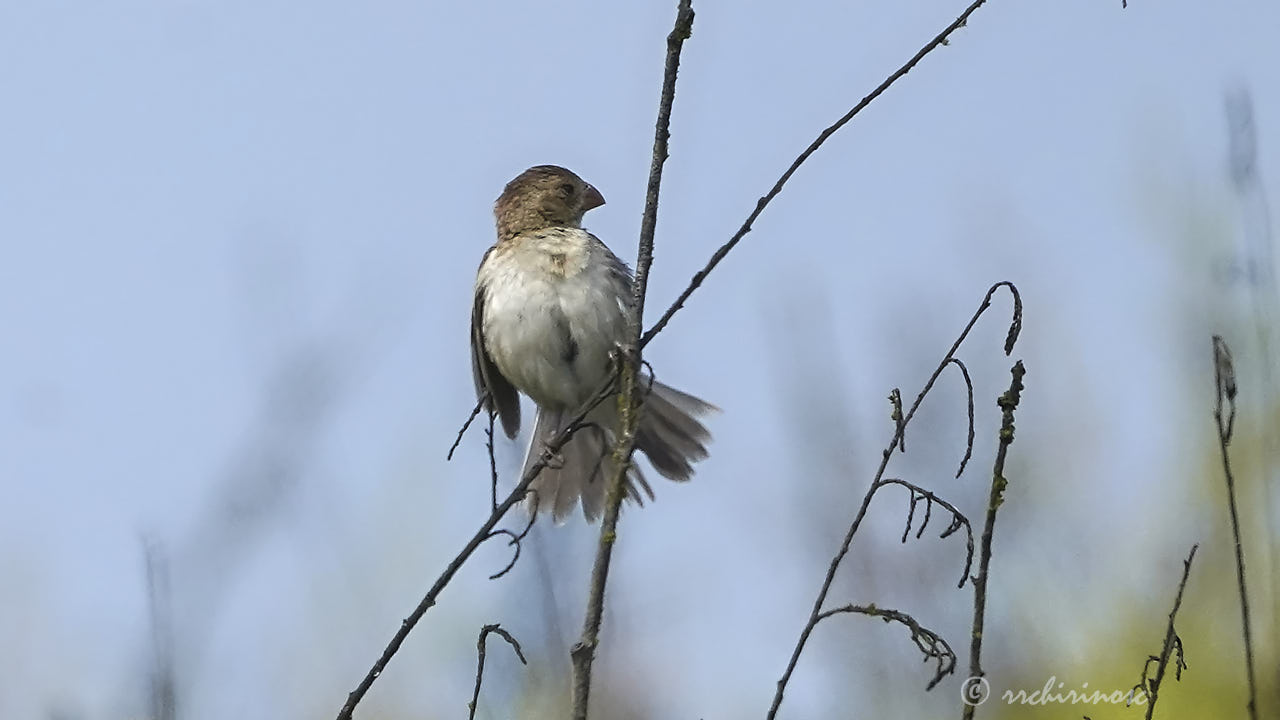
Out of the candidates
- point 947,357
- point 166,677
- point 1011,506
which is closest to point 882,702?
point 947,357

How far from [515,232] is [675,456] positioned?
1.04 meters

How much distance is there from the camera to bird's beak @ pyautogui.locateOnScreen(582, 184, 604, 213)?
6.27m

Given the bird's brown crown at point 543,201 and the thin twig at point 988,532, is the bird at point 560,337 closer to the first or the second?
the bird's brown crown at point 543,201

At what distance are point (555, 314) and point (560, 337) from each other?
85mm

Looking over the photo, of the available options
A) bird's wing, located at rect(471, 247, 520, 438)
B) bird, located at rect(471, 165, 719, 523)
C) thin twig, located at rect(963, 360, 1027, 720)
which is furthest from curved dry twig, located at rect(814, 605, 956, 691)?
bird's wing, located at rect(471, 247, 520, 438)

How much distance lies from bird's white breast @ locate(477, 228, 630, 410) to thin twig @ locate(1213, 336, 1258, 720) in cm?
299

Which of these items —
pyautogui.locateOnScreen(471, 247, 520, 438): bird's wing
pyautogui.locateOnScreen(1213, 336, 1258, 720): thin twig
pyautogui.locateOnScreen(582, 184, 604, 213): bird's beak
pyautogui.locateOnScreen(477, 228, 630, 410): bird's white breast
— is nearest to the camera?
pyautogui.locateOnScreen(1213, 336, 1258, 720): thin twig

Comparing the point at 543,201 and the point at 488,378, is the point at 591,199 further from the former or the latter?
the point at 488,378

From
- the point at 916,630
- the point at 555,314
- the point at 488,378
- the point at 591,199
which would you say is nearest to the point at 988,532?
the point at 916,630

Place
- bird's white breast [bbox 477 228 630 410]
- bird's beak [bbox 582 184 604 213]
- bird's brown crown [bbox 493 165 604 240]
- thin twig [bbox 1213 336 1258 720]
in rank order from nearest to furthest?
thin twig [bbox 1213 336 1258 720] < bird's white breast [bbox 477 228 630 410] < bird's brown crown [bbox 493 165 604 240] < bird's beak [bbox 582 184 604 213]

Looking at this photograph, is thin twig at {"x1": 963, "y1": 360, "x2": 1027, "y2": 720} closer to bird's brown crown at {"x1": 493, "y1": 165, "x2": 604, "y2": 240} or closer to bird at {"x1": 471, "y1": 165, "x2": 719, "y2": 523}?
bird at {"x1": 471, "y1": 165, "x2": 719, "y2": 523}

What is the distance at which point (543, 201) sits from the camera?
616 centimetres

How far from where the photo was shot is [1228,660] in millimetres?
6086

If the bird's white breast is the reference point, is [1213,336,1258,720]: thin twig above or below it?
above
